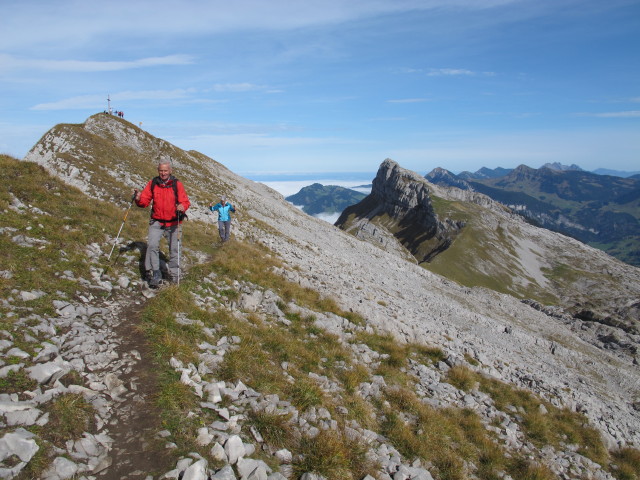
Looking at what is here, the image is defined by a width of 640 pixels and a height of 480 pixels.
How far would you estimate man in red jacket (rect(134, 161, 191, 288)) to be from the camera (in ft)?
42.0

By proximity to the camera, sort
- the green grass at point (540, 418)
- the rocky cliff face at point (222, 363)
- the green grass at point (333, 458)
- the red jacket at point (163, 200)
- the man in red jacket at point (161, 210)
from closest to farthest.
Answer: the rocky cliff face at point (222, 363)
the green grass at point (333, 458)
the green grass at point (540, 418)
the man in red jacket at point (161, 210)
the red jacket at point (163, 200)

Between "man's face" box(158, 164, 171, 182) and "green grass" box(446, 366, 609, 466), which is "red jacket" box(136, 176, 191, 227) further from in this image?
"green grass" box(446, 366, 609, 466)

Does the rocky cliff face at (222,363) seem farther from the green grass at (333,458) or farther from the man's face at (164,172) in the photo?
the man's face at (164,172)

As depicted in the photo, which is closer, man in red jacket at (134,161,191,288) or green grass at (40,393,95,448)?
green grass at (40,393,95,448)

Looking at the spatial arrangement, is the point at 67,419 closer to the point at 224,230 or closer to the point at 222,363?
the point at 222,363

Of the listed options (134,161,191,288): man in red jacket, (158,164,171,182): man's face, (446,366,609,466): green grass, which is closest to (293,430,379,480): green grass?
(446,366,609,466): green grass

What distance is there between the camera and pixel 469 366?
1606cm

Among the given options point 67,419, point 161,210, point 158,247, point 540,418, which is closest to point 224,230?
point 161,210

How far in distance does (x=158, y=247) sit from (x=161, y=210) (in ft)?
4.67

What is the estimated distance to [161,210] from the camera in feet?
42.8

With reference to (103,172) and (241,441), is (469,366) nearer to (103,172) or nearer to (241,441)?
(241,441)

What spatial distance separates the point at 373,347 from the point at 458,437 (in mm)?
4848

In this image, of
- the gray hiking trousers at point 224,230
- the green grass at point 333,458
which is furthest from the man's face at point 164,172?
the green grass at point 333,458

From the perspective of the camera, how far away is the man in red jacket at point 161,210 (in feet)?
42.0
